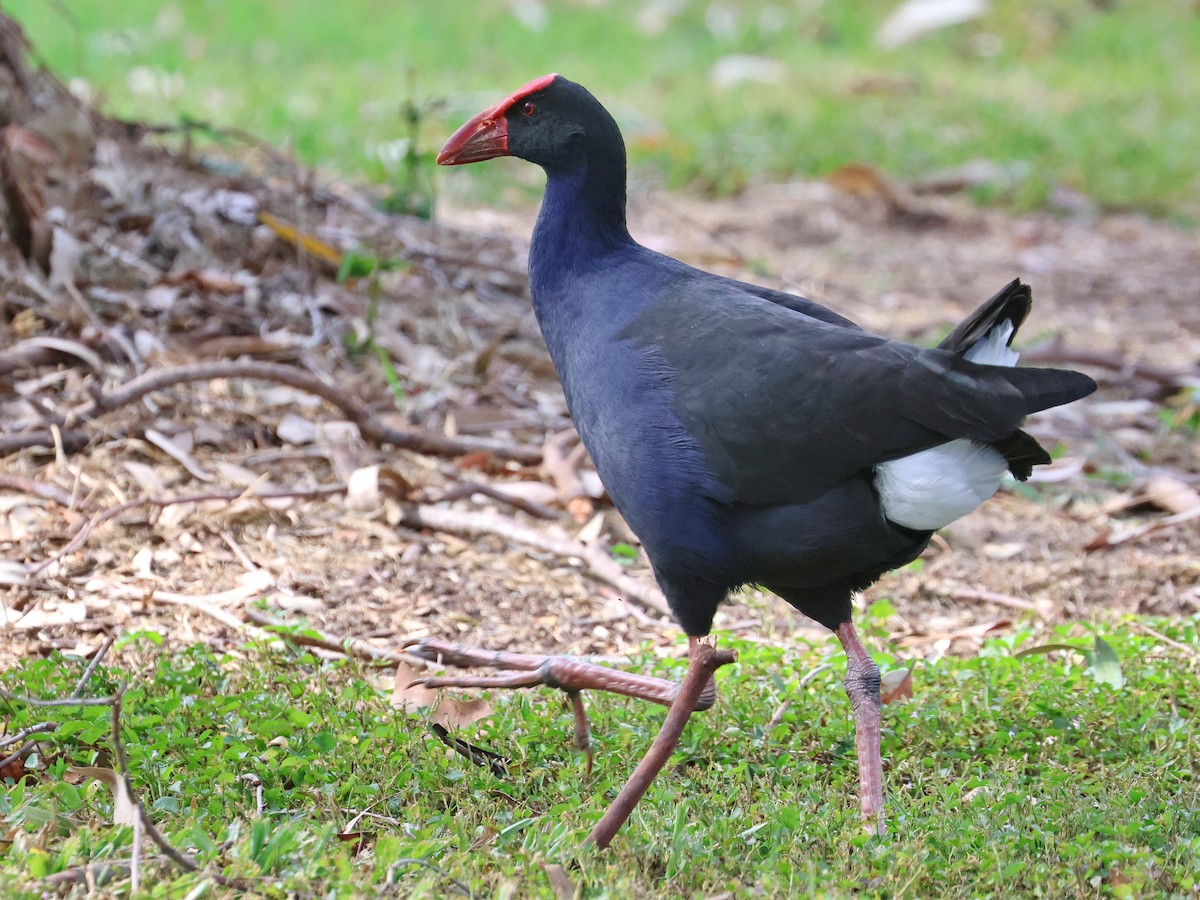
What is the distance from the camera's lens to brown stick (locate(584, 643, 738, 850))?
7.93ft

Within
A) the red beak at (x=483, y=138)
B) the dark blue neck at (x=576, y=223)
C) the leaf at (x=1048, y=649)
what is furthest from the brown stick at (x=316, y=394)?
the leaf at (x=1048, y=649)

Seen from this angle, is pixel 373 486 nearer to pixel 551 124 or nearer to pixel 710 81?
pixel 551 124

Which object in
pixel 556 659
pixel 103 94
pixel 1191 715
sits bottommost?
pixel 1191 715

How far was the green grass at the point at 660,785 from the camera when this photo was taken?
2.35 m

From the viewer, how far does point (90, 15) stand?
10492 millimetres

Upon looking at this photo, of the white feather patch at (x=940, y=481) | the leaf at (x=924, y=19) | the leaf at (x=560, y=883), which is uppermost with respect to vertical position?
the leaf at (x=924, y=19)

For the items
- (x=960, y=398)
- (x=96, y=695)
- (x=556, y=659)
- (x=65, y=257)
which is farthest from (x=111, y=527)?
(x=960, y=398)

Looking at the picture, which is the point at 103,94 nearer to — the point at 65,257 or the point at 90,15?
the point at 65,257

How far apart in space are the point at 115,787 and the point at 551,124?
1708mm

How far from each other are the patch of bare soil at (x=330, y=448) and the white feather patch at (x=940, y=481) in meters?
1.11

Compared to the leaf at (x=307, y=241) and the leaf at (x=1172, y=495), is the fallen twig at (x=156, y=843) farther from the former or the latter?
the leaf at (x=1172, y=495)

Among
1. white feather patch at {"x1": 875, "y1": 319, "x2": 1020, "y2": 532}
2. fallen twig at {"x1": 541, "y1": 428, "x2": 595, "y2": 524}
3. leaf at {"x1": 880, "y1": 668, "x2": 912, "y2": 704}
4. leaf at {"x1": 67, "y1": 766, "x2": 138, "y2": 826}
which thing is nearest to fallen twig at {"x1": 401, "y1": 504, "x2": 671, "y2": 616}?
fallen twig at {"x1": 541, "y1": 428, "x2": 595, "y2": 524}

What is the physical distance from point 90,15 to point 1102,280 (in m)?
7.68

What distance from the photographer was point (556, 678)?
2799 millimetres
